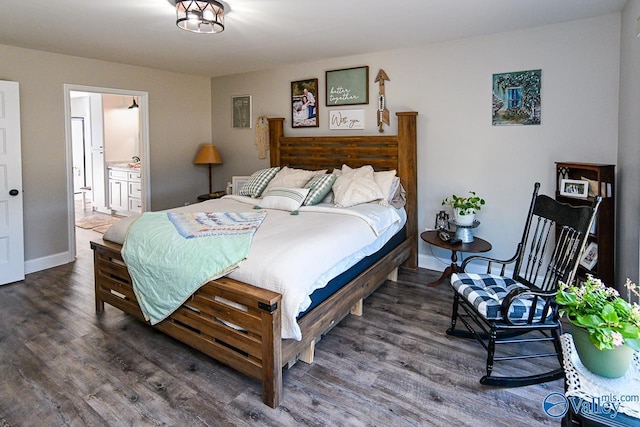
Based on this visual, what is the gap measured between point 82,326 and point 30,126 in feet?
8.04

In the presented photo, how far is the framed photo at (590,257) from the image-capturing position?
2905 millimetres

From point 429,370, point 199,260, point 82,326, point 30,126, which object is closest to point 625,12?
point 429,370

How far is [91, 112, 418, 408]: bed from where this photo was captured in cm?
200

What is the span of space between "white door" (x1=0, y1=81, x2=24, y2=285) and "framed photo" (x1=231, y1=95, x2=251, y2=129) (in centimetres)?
246

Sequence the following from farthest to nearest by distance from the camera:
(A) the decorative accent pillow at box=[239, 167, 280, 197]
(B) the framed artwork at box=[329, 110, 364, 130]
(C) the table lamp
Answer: (C) the table lamp
(B) the framed artwork at box=[329, 110, 364, 130]
(A) the decorative accent pillow at box=[239, 167, 280, 197]

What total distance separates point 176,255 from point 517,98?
318 cm

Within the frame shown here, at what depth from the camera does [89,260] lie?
4.57 m

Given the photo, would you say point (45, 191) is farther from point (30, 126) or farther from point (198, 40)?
point (198, 40)

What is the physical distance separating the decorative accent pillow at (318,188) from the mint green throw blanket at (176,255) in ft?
3.19

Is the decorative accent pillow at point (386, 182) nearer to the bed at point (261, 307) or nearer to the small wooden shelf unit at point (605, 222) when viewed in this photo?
the bed at point (261, 307)

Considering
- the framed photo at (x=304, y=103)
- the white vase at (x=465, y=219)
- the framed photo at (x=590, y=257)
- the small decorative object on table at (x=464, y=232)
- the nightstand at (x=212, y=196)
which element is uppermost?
the framed photo at (x=304, y=103)

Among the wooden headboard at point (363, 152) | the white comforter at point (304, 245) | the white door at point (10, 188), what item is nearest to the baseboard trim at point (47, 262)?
the white door at point (10, 188)

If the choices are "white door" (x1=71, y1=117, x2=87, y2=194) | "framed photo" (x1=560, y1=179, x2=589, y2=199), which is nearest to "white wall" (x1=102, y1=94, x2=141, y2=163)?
"white door" (x1=71, y1=117, x2=87, y2=194)

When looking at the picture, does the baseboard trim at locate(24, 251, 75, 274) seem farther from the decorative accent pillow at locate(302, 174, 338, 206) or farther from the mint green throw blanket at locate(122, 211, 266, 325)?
the decorative accent pillow at locate(302, 174, 338, 206)
